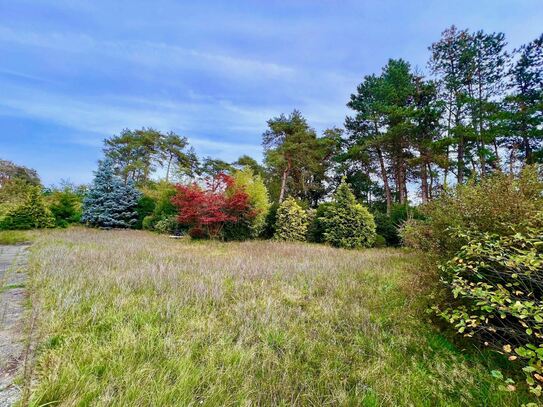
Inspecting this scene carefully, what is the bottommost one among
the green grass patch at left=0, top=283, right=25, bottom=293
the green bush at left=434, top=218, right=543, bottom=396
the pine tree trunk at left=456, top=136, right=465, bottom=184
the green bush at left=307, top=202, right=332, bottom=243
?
the green grass patch at left=0, top=283, right=25, bottom=293

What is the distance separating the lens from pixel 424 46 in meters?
15.3

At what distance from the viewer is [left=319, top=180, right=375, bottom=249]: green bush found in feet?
33.7

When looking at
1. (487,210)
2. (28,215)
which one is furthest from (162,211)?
(487,210)

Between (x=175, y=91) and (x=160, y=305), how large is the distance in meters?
12.0

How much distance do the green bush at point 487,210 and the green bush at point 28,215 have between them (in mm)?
17610

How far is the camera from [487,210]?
2697 millimetres

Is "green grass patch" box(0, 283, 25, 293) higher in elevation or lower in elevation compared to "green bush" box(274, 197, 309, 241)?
lower

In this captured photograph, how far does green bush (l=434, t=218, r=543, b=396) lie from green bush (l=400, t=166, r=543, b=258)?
17 cm

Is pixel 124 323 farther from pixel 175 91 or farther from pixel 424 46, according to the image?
pixel 424 46

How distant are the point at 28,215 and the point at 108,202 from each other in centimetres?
370

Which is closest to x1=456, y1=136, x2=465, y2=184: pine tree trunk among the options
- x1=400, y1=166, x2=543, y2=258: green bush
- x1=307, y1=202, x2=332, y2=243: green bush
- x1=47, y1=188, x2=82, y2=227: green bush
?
x1=307, y1=202, x2=332, y2=243: green bush

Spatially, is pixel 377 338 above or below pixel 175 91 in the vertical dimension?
below

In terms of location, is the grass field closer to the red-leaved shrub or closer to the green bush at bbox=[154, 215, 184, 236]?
the red-leaved shrub

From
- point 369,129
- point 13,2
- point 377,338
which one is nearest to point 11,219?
point 13,2
